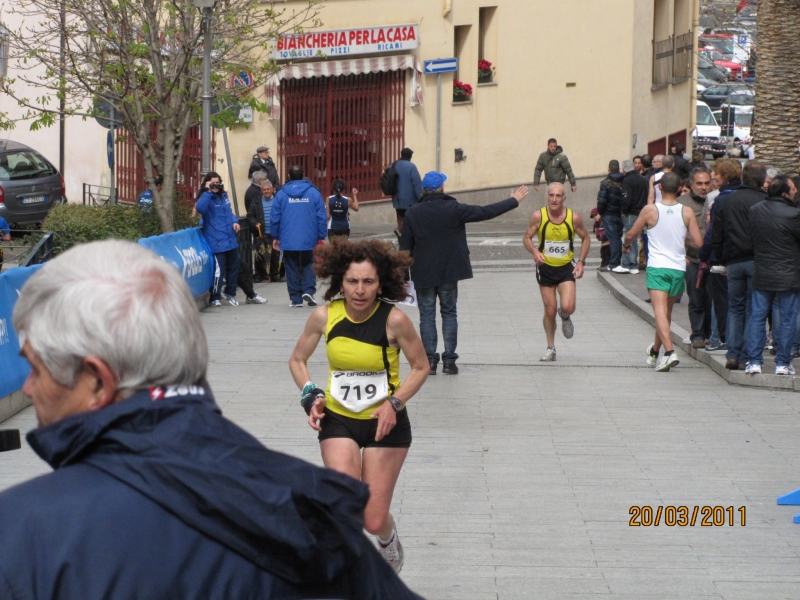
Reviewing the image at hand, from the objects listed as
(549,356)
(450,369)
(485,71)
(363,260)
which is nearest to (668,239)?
(549,356)

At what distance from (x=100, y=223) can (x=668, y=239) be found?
22.0ft

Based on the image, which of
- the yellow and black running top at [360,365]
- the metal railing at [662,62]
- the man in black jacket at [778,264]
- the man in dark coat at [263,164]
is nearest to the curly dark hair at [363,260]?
the yellow and black running top at [360,365]

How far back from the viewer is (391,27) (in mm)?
26484

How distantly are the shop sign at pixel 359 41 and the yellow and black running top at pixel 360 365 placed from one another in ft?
67.4

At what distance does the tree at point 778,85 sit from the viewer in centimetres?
1839

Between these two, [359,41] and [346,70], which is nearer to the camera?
[359,41]

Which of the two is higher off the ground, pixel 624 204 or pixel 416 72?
pixel 416 72

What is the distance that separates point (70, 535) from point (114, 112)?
16.8 metres

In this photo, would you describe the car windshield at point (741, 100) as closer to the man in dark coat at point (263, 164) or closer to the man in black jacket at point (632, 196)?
the man in black jacket at point (632, 196)

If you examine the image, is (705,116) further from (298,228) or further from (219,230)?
(219,230)

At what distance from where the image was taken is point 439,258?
1127 centimetres

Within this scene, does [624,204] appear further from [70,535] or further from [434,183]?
[70,535]

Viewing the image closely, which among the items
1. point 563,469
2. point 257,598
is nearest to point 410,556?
point 563,469

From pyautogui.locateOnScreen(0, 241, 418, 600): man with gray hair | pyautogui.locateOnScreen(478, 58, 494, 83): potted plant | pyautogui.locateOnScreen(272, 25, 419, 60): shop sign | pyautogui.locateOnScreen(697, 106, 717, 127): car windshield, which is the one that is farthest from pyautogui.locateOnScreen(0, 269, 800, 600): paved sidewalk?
pyautogui.locateOnScreen(697, 106, 717, 127): car windshield
